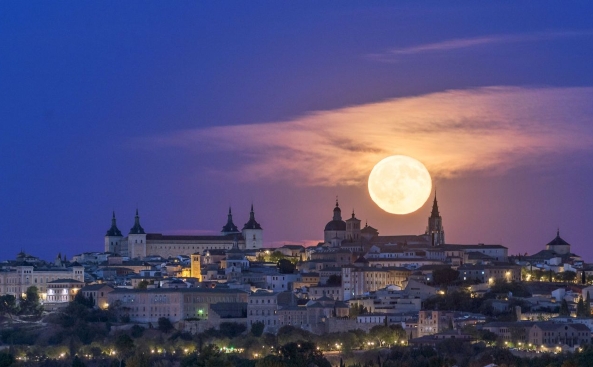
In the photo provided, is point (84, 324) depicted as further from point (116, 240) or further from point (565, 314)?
point (116, 240)

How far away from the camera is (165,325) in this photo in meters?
69.2

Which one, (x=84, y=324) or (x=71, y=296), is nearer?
(x=84, y=324)

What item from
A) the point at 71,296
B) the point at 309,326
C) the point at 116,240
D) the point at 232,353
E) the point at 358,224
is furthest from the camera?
the point at 116,240

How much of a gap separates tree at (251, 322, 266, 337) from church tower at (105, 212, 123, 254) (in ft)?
97.0

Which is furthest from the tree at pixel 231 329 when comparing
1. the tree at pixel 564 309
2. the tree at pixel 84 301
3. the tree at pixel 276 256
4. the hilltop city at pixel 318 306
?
the tree at pixel 276 256

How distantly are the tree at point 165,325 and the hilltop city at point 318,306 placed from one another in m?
0.12

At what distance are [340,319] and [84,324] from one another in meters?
10.4

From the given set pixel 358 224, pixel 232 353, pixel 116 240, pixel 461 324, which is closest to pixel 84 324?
pixel 232 353

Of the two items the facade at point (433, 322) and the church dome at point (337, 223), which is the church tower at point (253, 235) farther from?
the facade at point (433, 322)

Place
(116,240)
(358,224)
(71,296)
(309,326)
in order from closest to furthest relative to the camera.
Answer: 1. (309,326)
2. (71,296)
3. (358,224)
4. (116,240)

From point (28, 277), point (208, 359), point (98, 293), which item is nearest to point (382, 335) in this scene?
point (208, 359)

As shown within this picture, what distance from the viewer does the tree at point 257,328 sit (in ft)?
222

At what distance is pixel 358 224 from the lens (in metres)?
87.1

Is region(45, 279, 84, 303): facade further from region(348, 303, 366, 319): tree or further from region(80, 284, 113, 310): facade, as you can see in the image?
region(348, 303, 366, 319): tree
